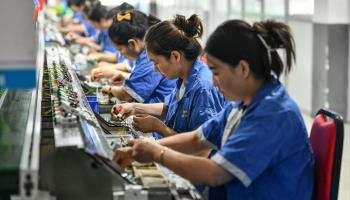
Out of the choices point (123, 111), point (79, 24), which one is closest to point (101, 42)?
point (79, 24)

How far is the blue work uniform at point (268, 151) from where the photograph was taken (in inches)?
87.9

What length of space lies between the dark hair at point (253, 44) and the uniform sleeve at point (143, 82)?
2190 millimetres

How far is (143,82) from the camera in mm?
4551

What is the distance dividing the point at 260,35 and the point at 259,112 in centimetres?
28

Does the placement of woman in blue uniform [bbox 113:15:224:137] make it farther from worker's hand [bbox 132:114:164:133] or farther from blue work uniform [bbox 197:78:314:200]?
blue work uniform [bbox 197:78:314:200]

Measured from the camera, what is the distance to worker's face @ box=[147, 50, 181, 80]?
325cm

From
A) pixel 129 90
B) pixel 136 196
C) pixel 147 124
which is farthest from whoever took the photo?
pixel 129 90

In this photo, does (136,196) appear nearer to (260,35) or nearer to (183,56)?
(260,35)

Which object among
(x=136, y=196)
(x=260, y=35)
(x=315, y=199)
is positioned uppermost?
(x=260, y=35)

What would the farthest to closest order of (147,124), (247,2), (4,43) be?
(247,2)
(147,124)
(4,43)

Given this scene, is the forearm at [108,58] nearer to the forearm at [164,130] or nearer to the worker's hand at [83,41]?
the worker's hand at [83,41]

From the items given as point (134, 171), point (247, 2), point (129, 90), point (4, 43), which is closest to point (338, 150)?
point (134, 171)

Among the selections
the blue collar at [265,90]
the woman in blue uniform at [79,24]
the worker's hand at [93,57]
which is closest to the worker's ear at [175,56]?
the blue collar at [265,90]

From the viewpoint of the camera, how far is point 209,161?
2.26m
